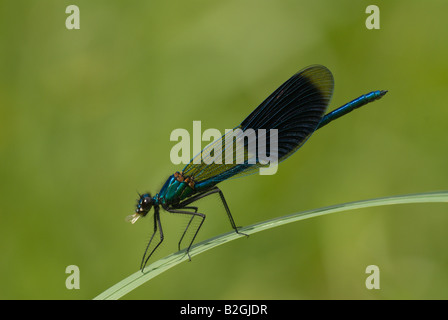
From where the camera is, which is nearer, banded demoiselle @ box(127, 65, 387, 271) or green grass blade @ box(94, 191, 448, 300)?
green grass blade @ box(94, 191, 448, 300)

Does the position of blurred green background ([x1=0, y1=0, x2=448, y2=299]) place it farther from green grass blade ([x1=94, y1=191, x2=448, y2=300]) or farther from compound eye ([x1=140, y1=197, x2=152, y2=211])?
green grass blade ([x1=94, y1=191, x2=448, y2=300])

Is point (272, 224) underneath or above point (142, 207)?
underneath

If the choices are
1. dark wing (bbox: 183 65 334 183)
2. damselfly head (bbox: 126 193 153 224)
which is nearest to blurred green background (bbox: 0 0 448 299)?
damselfly head (bbox: 126 193 153 224)

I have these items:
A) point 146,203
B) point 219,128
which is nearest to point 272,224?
point 146,203

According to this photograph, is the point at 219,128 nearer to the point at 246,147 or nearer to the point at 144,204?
the point at 246,147

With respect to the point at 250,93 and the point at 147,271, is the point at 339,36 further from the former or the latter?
the point at 147,271

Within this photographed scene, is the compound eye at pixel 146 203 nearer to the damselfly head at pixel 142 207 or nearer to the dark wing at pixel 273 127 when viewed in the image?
the damselfly head at pixel 142 207
